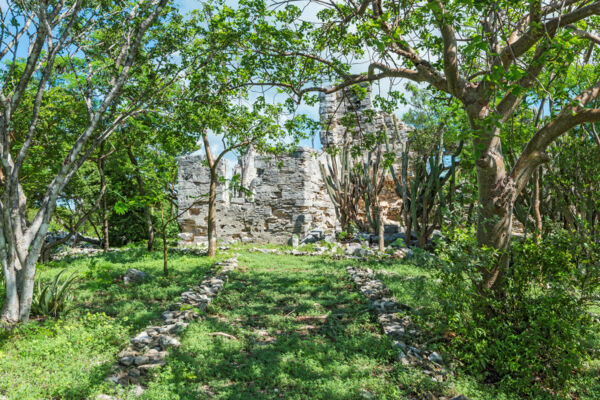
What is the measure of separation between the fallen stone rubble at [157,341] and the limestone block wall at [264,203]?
654 cm

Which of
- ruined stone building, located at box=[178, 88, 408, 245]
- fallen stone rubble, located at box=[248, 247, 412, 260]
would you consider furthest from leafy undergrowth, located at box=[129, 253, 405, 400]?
ruined stone building, located at box=[178, 88, 408, 245]

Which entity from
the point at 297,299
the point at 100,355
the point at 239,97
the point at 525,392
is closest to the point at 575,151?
the point at 525,392

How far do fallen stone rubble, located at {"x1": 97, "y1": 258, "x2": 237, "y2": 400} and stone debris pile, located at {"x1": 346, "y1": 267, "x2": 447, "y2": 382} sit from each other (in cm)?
219

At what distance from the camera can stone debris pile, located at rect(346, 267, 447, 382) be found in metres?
3.19

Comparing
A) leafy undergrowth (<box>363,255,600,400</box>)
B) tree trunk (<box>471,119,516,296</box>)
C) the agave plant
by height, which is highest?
tree trunk (<box>471,119,516,296</box>)

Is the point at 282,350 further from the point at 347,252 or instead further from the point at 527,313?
the point at 347,252

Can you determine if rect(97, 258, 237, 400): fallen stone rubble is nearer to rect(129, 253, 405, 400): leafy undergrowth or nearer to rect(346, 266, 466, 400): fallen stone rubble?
rect(129, 253, 405, 400): leafy undergrowth

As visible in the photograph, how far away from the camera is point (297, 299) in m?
5.29

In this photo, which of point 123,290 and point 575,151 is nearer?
point 123,290

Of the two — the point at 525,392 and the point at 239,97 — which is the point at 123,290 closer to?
the point at 239,97

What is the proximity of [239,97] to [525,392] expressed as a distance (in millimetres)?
5936

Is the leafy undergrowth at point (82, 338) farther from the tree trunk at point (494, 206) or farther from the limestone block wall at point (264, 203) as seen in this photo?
the limestone block wall at point (264, 203)

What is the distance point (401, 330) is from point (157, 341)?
2512 millimetres

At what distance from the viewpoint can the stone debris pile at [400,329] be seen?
3.19 m
